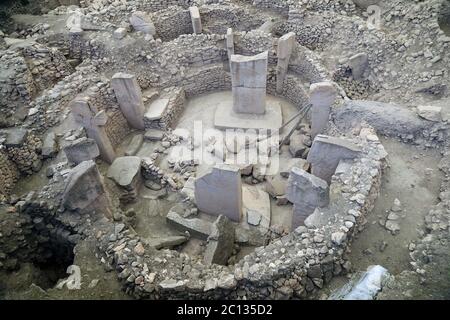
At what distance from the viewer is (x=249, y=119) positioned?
9.33 metres

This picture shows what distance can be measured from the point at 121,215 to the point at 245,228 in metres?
2.41

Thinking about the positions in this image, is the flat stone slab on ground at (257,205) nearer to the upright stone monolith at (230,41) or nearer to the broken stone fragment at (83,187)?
the broken stone fragment at (83,187)

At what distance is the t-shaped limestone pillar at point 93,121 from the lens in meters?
7.32

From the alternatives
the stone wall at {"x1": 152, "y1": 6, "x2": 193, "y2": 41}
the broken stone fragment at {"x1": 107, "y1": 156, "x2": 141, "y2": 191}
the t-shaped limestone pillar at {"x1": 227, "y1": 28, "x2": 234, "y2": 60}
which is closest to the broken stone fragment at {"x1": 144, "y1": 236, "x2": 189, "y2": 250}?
the broken stone fragment at {"x1": 107, "y1": 156, "x2": 141, "y2": 191}

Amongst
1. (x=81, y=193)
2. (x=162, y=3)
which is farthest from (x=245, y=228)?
(x=162, y=3)

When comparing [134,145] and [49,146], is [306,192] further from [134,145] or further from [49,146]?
[49,146]

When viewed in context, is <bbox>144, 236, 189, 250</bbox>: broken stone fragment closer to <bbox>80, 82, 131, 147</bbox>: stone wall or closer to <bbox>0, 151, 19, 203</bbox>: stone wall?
<bbox>0, 151, 19, 203</bbox>: stone wall

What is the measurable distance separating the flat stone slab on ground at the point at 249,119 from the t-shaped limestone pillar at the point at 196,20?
3.12 meters

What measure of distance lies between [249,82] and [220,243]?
4332 mm

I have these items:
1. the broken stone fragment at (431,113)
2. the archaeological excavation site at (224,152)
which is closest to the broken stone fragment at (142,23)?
the archaeological excavation site at (224,152)

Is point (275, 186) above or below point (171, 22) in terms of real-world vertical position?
below

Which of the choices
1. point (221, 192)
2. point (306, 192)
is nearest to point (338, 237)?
point (306, 192)
